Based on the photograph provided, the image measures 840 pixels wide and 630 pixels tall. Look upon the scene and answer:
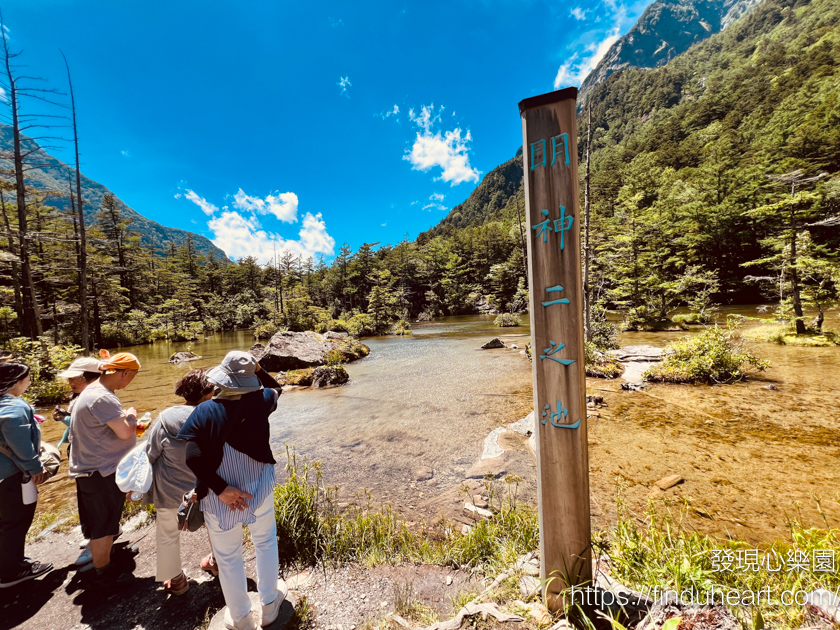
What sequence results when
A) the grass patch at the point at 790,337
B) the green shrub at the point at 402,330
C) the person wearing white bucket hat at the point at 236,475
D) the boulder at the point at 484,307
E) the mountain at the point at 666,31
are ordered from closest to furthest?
the person wearing white bucket hat at the point at 236,475, the grass patch at the point at 790,337, the green shrub at the point at 402,330, the boulder at the point at 484,307, the mountain at the point at 666,31

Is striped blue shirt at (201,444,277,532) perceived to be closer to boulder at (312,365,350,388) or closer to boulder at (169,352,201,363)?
boulder at (312,365,350,388)

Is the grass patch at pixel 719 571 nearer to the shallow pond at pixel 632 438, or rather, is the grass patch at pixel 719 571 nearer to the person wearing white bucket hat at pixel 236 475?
the shallow pond at pixel 632 438

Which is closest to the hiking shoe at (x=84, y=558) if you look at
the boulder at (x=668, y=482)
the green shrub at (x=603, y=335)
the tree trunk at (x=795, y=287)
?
the boulder at (x=668, y=482)

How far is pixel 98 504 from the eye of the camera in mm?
2561

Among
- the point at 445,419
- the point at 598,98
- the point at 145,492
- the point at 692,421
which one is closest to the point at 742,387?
the point at 692,421

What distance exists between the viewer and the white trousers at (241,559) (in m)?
1.98

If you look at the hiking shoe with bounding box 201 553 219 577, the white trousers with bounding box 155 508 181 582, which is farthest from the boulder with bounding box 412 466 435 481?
the white trousers with bounding box 155 508 181 582

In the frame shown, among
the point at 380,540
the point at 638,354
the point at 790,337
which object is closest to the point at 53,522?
the point at 380,540

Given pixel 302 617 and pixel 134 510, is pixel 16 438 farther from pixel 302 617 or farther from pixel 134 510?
pixel 302 617

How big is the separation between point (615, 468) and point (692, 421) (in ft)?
7.99

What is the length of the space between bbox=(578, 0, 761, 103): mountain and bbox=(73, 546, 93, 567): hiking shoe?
579 feet

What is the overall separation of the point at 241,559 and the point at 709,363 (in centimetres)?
957

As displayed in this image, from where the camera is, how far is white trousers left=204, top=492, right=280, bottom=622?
1976mm

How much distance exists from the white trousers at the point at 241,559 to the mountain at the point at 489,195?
114 metres
